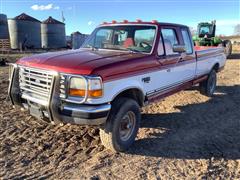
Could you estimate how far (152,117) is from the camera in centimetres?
622

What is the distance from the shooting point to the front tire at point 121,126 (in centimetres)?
424

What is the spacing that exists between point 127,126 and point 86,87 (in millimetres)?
1192

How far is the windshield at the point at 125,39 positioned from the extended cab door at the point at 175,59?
269 mm

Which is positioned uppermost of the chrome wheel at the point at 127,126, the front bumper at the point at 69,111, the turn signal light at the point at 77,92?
the turn signal light at the point at 77,92

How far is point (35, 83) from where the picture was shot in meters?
4.28

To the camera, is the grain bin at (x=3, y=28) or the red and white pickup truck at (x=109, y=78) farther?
the grain bin at (x=3, y=28)

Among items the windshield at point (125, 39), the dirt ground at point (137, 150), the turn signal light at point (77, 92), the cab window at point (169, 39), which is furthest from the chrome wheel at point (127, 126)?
the cab window at point (169, 39)

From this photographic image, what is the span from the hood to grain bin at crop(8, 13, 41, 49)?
26.4 m

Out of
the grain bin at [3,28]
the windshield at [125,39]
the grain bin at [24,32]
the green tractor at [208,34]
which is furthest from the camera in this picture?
the grain bin at [3,28]

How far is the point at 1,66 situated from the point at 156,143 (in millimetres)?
11253

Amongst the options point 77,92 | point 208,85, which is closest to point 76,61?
point 77,92

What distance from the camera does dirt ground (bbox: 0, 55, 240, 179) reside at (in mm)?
3945

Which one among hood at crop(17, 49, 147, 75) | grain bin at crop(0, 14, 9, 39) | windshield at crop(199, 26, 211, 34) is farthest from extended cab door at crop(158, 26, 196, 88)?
grain bin at crop(0, 14, 9, 39)

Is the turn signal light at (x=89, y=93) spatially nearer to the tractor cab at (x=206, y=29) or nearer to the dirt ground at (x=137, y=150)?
the dirt ground at (x=137, y=150)
